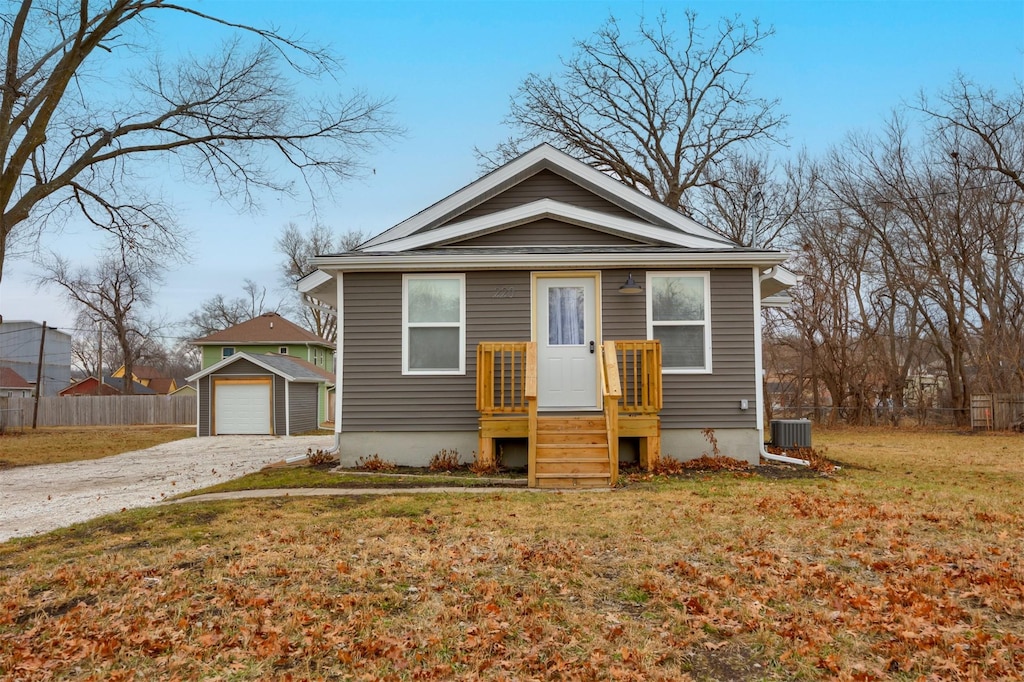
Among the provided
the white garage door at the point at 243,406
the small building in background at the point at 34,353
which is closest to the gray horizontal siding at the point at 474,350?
the white garage door at the point at 243,406

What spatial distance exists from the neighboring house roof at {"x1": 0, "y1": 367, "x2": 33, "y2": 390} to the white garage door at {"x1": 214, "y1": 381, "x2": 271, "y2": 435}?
35629mm

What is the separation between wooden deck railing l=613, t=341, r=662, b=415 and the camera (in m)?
10.3

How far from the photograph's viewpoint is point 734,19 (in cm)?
2700

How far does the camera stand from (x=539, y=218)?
38.3 ft

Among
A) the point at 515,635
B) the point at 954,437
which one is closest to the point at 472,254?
the point at 515,635

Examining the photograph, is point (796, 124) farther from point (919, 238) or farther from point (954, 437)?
point (954, 437)

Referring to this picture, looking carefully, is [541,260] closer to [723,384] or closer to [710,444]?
[723,384]

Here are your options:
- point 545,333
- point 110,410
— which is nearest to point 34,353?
point 110,410

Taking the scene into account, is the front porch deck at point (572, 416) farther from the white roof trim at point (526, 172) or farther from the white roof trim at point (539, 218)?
the white roof trim at point (526, 172)

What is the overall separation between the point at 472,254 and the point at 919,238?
20.0 metres

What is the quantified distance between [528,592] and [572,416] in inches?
227

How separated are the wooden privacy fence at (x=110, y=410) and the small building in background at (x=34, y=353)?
23.7 metres

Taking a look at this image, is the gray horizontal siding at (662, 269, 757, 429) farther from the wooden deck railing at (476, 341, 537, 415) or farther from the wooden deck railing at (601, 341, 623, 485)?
the wooden deck railing at (476, 341, 537, 415)

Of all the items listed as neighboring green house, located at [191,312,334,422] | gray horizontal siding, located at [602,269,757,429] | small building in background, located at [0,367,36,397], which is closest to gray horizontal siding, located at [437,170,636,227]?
gray horizontal siding, located at [602,269,757,429]
